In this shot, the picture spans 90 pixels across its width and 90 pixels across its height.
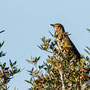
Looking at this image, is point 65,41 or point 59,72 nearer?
point 59,72

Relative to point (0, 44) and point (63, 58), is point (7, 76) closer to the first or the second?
point (0, 44)

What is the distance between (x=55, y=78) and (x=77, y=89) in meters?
1.07

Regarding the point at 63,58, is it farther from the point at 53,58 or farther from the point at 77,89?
the point at 77,89

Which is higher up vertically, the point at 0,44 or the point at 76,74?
the point at 0,44

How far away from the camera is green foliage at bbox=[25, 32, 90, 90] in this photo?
486 centimetres

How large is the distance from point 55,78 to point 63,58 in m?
0.71

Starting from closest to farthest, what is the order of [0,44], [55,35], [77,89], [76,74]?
[77,89] → [76,74] → [55,35] → [0,44]

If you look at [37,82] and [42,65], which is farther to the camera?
[42,65]

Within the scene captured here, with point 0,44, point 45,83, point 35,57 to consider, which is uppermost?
point 0,44

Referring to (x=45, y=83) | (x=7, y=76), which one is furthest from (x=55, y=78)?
(x=7, y=76)

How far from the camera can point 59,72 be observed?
15.6 ft

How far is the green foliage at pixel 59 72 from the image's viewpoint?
4.86m

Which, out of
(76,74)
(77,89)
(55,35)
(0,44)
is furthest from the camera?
(0,44)

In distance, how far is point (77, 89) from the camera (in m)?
4.64
